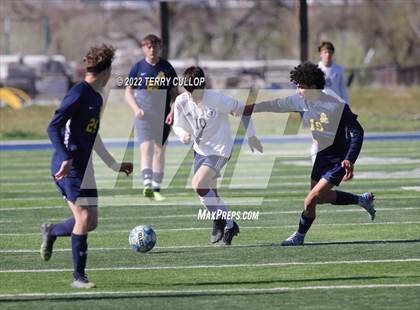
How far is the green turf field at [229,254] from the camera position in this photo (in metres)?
7.65

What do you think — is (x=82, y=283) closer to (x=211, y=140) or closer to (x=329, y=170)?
(x=211, y=140)

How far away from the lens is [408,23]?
5191cm

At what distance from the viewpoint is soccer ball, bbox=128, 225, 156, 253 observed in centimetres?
939

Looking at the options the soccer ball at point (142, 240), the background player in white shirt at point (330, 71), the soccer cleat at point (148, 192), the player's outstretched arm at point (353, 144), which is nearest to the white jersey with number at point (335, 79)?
the background player in white shirt at point (330, 71)

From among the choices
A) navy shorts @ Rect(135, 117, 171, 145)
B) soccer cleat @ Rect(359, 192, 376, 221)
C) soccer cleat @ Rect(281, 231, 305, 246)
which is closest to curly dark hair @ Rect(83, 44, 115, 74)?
soccer cleat @ Rect(281, 231, 305, 246)

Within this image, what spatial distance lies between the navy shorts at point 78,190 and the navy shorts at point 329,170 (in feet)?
8.17

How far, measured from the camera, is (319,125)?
32.8 feet

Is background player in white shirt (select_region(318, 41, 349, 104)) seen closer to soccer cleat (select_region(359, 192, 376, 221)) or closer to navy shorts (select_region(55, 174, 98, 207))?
soccer cleat (select_region(359, 192, 376, 221))

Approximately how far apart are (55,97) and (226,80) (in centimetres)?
642

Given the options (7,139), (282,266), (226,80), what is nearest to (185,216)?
(282,266)

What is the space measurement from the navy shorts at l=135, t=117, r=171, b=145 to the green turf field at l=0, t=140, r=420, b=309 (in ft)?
2.58

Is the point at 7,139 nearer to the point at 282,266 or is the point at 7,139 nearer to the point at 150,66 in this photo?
the point at 150,66

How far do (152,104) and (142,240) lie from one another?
485 centimetres

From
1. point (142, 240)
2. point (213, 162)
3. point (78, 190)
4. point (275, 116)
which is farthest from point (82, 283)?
point (275, 116)
